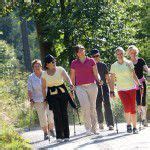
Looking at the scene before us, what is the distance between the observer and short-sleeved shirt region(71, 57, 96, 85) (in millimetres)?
13070

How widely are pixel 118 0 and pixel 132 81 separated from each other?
13.9 metres

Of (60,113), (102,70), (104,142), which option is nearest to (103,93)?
(102,70)

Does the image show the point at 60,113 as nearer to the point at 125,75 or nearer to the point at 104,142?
the point at 104,142

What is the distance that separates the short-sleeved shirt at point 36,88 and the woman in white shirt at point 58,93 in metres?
1.13

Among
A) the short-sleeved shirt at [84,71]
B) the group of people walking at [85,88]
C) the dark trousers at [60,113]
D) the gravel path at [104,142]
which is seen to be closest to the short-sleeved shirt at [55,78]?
the group of people walking at [85,88]

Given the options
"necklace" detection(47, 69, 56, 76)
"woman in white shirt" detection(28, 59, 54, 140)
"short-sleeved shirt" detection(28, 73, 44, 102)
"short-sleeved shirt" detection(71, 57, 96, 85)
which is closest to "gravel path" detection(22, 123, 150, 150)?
"woman in white shirt" detection(28, 59, 54, 140)

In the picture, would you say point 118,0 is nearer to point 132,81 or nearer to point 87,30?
point 87,30

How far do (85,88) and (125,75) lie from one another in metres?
0.93

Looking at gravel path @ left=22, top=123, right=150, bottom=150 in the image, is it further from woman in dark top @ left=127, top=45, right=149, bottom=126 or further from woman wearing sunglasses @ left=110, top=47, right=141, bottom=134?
woman in dark top @ left=127, top=45, right=149, bottom=126

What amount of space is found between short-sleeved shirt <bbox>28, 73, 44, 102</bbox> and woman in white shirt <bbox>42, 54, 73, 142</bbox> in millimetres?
1129

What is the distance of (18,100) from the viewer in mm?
23312

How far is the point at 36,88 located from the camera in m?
14.0

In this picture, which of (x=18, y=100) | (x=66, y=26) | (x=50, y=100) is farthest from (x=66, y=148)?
(x=66, y=26)

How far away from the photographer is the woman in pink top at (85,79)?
1309 cm
